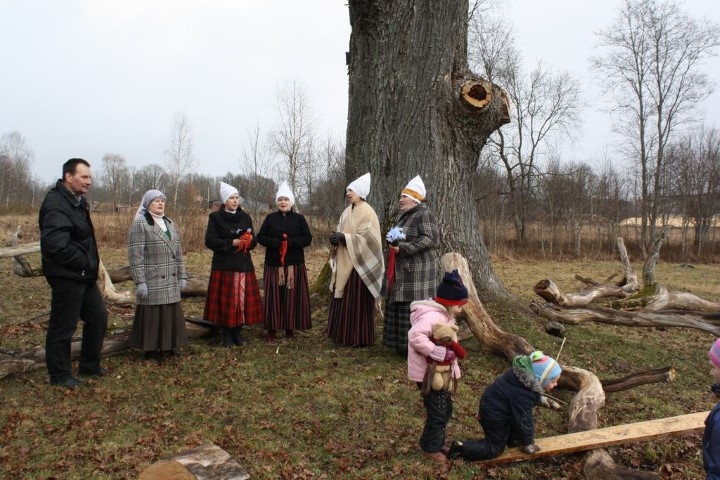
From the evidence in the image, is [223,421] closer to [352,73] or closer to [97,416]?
[97,416]

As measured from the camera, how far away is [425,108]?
244 inches

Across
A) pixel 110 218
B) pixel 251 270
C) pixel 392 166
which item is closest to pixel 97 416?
pixel 251 270

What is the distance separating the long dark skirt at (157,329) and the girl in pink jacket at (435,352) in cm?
292

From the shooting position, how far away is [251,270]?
5891 mm

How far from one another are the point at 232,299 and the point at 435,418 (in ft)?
10.2

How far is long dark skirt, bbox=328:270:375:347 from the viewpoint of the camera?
18.5 ft

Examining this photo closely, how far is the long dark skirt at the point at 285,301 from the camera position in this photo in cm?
599

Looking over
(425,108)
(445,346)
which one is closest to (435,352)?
(445,346)

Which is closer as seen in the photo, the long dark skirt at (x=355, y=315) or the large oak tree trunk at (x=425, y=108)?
the long dark skirt at (x=355, y=315)

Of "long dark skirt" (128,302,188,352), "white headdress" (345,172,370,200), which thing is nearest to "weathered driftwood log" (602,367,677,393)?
"white headdress" (345,172,370,200)

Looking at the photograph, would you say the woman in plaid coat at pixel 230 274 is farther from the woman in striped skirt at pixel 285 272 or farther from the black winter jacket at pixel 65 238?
the black winter jacket at pixel 65 238

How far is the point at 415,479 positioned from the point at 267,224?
3603mm

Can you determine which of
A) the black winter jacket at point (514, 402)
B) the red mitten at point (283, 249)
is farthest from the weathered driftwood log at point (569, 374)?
the red mitten at point (283, 249)

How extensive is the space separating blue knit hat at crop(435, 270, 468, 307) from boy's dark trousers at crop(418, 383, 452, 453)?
0.56m
